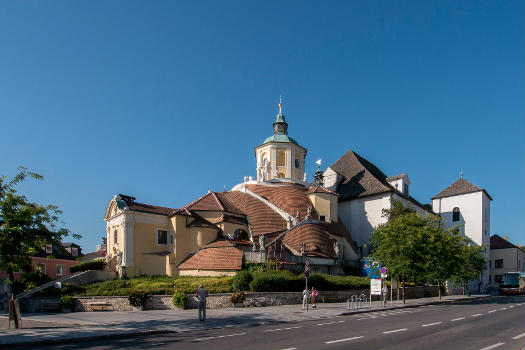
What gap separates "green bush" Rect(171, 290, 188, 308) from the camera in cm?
2556

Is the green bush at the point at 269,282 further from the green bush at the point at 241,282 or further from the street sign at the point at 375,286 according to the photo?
the street sign at the point at 375,286

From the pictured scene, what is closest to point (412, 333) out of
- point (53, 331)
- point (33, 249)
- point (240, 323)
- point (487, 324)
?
point (487, 324)

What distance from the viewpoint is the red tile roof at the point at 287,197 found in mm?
44594

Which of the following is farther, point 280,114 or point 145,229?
point 280,114

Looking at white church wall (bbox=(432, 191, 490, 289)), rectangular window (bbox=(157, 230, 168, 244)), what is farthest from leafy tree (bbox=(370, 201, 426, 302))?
white church wall (bbox=(432, 191, 490, 289))

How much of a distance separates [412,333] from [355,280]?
18.8 meters

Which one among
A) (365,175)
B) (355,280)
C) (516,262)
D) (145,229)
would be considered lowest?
(516,262)

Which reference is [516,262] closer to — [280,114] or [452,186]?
[452,186]

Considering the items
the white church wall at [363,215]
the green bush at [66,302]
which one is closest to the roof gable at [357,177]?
the white church wall at [363,215]

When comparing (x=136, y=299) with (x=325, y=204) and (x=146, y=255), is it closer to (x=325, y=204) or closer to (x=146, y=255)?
(x=146, y=255)

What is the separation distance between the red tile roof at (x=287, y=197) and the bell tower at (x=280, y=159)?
502 cm

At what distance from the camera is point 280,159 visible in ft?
183

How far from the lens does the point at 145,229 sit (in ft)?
124

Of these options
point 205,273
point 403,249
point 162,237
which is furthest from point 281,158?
point 403,249
